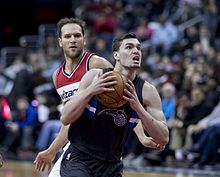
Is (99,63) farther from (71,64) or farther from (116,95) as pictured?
(116,95)

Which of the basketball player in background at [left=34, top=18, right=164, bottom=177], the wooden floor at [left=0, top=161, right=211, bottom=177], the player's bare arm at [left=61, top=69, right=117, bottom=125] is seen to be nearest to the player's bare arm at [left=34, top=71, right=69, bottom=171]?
the basketball player in background at [left=34, top=18, right=164, bottom=177]

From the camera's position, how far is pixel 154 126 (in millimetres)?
5777

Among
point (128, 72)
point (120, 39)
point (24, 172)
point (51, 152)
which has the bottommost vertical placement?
point (24, 172)

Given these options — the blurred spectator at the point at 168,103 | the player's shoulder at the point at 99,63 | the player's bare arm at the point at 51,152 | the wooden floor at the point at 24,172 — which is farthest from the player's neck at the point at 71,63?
the blurred spectator at the point at 168,103

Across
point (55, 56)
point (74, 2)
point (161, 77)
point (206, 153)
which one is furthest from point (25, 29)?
point (206, 153)

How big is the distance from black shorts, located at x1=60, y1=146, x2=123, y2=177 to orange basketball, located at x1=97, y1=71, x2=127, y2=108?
22.7 inches

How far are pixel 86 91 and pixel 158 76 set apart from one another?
10.3 m

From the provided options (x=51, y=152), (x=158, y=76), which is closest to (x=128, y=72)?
(x=51, y=152)

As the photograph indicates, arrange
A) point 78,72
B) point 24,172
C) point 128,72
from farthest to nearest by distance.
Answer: point 24,172
point 78,72
point 128,72

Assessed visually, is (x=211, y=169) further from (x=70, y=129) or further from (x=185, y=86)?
(x=70, y=129)

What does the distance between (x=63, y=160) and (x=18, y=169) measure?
7.69m

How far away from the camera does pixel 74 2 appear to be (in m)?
24.8

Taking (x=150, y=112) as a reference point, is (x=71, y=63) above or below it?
above

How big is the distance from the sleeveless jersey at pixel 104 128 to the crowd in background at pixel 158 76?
659 cm
